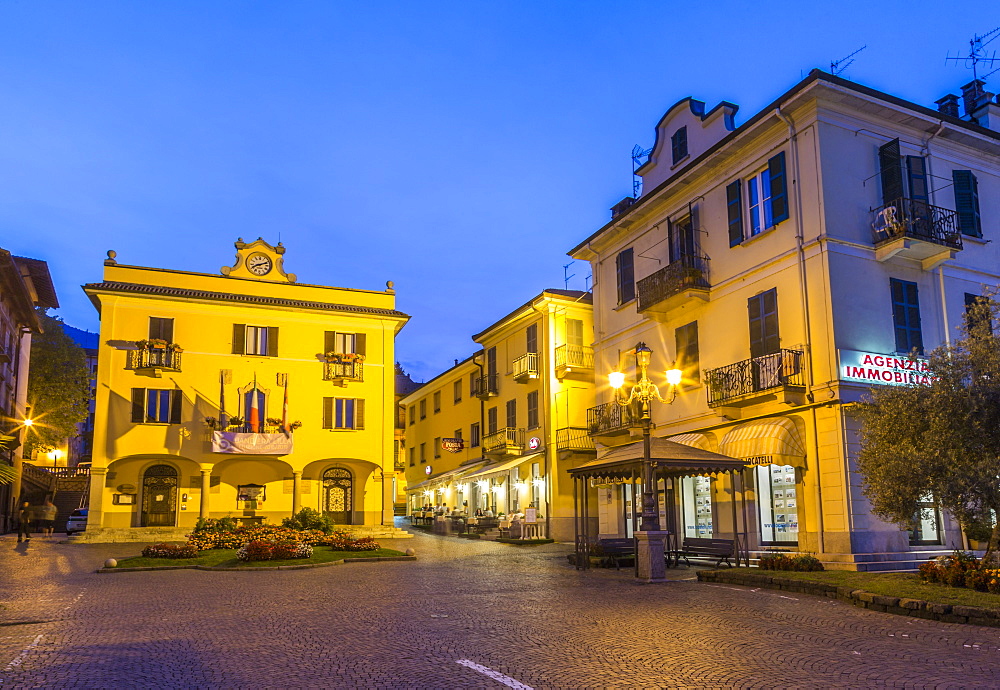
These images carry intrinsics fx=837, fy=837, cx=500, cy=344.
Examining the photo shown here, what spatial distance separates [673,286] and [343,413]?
18933 mm

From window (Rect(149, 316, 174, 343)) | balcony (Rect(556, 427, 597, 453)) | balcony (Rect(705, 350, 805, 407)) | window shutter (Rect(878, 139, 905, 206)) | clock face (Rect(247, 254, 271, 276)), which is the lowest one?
balcony (Rect(556, 427, 597, 453))

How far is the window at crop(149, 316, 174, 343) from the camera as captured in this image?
3650 centimetres

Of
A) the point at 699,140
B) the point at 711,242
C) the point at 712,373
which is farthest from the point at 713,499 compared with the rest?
the point at 699,140

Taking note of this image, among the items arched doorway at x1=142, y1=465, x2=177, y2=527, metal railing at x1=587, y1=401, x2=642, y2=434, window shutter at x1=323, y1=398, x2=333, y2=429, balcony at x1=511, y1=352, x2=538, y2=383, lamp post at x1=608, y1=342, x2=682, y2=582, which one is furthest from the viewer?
A: window shutter at x1=323, y1=398, x2=333, y2=429

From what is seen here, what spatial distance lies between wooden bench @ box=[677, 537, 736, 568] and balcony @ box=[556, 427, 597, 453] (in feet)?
42.0

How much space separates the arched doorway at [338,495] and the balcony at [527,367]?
9661 mm

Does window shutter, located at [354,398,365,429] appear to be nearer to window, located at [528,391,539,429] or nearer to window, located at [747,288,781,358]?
window, located at [528,391,539,429]

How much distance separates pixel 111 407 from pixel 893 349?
29.9 metres

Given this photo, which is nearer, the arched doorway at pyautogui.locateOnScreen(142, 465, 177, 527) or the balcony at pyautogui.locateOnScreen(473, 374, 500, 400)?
the arched doorway at pyautogui.locateOnScreen(142, 465, 177, 527)

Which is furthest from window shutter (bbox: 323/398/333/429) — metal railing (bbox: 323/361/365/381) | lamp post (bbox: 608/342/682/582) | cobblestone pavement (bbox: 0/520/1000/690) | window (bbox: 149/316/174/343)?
lamp post (bbox: 608/342/682/582)

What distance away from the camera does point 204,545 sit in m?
23.8

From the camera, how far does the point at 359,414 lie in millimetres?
39000

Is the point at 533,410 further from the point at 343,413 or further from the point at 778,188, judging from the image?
the point at 778,188

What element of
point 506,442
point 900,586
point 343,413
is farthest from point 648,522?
point 343,413
